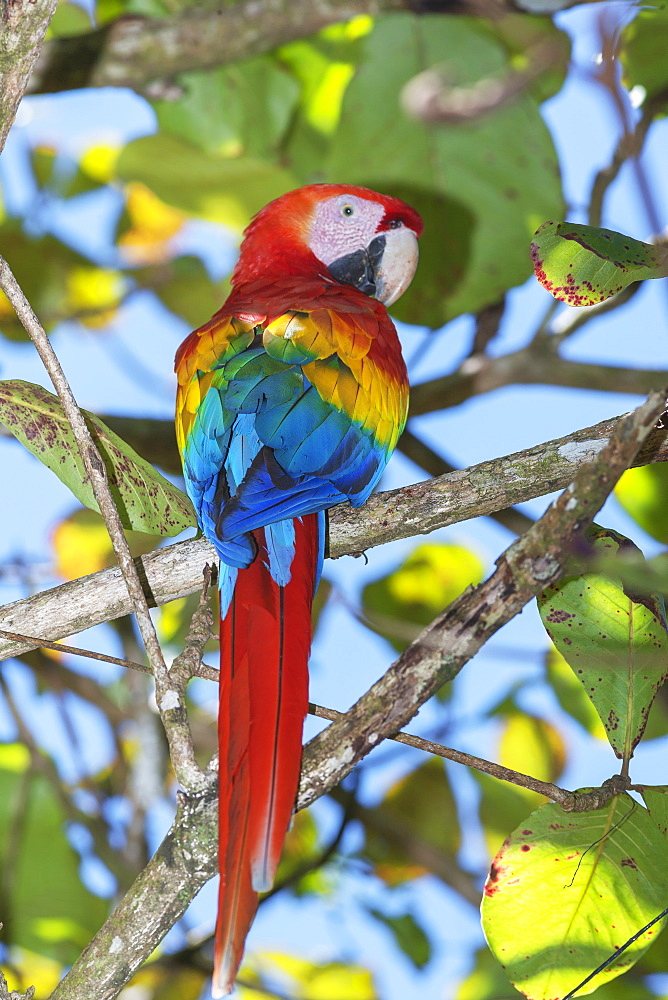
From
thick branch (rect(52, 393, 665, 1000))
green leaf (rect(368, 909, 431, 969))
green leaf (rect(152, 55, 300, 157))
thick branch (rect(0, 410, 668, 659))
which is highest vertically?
green leaf (rect(152, 55, 300, 157))

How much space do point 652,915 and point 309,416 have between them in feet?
1.67

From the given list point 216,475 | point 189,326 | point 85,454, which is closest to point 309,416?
point 216,475

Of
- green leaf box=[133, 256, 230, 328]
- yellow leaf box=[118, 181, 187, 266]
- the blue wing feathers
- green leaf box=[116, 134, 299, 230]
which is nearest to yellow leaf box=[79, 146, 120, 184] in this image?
yellow leaf box=[118, 181, 187, 266]

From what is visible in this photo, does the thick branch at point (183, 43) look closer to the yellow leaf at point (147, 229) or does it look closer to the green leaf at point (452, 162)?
the green leaf at point (452, 162)

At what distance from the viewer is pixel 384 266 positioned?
1371 mm

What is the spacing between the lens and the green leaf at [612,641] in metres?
0.70

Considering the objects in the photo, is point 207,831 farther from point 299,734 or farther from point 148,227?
point 148,227

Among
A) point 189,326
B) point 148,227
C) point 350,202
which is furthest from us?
point 148,227

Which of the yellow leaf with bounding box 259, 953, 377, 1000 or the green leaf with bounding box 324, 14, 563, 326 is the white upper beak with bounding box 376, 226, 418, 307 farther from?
the yellow leaf with bounding box 259, 953, 377, 1000

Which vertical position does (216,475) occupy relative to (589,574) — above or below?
above

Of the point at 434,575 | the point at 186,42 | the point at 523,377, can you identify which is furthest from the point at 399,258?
the point at 434,575

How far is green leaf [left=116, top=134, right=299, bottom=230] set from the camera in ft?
4.83

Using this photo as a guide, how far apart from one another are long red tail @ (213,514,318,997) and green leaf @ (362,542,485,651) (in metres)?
0.86

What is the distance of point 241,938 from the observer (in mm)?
611
